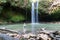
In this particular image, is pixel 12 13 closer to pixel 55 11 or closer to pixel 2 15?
pixel 2 15

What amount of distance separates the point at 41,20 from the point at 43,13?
70cm

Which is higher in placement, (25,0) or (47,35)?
(25,0)

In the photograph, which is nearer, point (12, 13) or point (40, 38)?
point (40, 38)

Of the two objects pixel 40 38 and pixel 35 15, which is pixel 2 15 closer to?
pixel 35 15

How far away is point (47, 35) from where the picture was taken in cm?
883

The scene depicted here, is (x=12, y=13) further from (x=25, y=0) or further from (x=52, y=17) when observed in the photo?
(x=52, y=17)

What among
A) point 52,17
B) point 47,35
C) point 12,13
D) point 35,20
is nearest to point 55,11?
point 52,17

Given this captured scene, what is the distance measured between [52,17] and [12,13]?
10.9ft

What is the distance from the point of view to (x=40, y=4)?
1677 cm

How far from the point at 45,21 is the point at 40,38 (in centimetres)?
891

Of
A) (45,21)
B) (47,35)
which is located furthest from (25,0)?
(47,35)

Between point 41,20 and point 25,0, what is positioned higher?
point 25,0

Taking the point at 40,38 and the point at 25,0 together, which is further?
the point at 25,0

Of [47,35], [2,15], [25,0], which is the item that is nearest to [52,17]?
[25,0]
